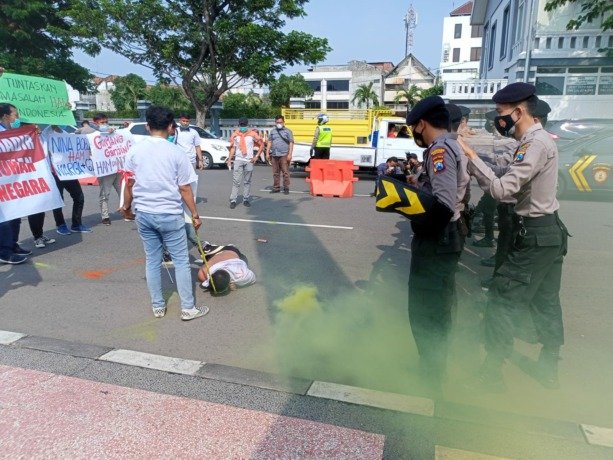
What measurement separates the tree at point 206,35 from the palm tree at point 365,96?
127 ft

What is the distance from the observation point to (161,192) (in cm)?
374

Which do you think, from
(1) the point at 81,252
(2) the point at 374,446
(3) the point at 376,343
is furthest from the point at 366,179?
(2) the point at 374,446

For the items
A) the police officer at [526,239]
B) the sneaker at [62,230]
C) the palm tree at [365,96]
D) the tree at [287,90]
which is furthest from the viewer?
the palm tree at [365,96]

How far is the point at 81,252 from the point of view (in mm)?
6199

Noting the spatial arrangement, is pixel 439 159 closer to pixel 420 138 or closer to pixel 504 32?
pixel 420 138

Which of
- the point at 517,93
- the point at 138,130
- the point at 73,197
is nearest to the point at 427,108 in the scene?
the point at 517,93

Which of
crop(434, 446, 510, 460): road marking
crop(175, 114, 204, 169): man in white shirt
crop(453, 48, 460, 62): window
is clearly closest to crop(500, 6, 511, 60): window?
crop(175, 114, 204, 169): man in white shirt

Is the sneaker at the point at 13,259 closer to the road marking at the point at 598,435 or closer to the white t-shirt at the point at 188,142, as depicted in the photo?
the white t-shirt at the point at 188,142

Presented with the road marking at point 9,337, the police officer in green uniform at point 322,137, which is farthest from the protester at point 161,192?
the police officer in green uniform at point 322,137

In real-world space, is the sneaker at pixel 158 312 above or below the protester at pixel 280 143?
below

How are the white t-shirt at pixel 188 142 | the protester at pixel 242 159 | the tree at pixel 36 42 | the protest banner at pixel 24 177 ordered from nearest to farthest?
the protest banner at pixel 24 177
the white t-shirt at pixel 188 142
the protester at pixel 242 159
the tree at pixel 36 42

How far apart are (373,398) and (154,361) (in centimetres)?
159

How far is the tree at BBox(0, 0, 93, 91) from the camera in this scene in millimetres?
25172

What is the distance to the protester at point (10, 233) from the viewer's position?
5257 millimetres
